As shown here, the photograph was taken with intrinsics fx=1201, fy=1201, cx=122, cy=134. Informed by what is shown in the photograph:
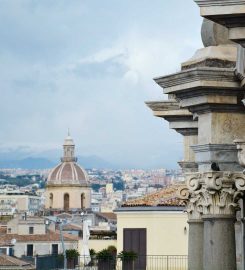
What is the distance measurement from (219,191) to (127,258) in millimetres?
20598

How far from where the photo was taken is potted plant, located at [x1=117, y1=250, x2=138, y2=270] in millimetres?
31711

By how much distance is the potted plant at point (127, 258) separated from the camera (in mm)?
31711

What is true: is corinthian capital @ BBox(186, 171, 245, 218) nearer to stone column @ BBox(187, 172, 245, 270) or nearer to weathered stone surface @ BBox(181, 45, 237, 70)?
stone column @ BBox(187, 172, 245, 270)

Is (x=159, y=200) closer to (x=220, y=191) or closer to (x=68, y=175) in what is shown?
(x=220, y=191)

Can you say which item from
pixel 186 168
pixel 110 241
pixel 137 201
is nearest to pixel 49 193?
pixel 110 241

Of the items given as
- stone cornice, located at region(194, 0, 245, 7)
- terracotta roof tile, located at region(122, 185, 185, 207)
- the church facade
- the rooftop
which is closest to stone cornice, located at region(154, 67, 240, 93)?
stone cornice, located at region(194, 0, 245, 7)

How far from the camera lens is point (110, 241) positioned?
46781mm

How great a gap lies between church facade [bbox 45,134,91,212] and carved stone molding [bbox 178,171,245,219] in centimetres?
13285

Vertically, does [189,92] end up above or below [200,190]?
above

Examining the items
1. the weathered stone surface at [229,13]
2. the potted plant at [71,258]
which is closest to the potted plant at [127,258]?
the potted plant at [71,258]

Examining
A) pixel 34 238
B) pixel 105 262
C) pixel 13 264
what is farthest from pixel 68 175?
pixel 105 262

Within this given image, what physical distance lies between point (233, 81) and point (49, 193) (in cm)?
13698

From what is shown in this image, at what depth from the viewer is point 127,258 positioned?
32000 millimetres

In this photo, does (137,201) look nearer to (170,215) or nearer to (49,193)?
(170,215)
